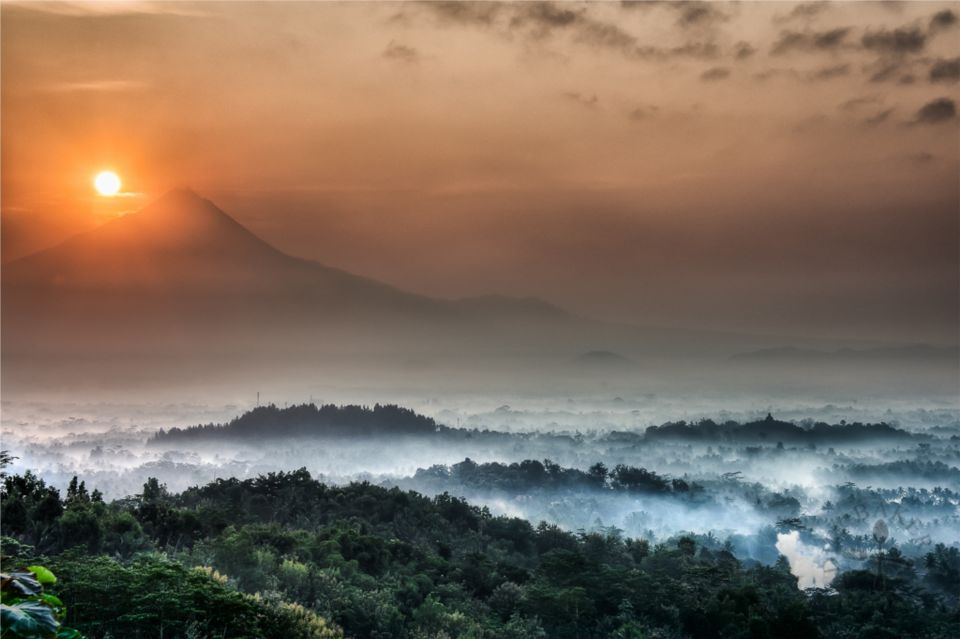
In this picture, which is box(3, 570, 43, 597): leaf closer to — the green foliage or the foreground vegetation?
the green foliage

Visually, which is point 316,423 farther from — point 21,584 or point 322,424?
point 21,584

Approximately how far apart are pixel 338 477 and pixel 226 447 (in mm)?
29661

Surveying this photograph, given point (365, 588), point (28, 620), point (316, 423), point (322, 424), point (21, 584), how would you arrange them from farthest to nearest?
point (322, 424) < point (316, 423) < point (365, 588) < point (21, 584) < point (28, 620)

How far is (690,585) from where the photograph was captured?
43.7 meters

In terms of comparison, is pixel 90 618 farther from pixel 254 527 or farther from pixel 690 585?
pixel 690 585

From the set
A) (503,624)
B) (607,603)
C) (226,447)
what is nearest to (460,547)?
(607,603)

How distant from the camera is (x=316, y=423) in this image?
184125 mm

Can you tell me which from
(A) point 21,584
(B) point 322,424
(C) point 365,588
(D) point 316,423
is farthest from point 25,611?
(B) point 322,424

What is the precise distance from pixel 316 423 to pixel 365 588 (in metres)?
148

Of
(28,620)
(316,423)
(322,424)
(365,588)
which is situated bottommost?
(365,588)

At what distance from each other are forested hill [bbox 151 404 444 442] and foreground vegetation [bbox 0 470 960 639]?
116 metres

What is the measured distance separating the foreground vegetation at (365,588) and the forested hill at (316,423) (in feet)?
379

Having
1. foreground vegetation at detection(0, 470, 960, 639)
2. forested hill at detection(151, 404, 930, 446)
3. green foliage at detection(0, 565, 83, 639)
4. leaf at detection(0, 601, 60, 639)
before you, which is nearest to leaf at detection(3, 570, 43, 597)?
green foliage at detection(0, 565, 83, 639)

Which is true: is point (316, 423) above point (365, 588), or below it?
above
